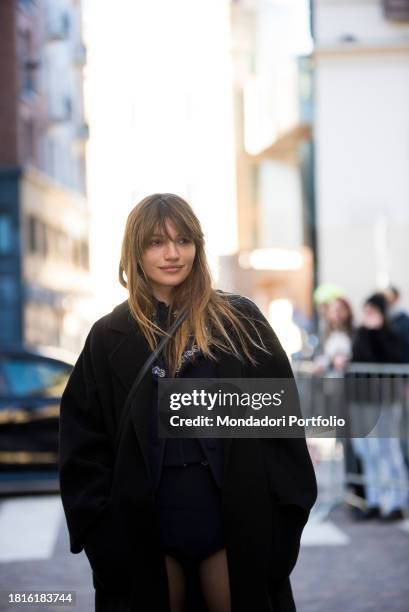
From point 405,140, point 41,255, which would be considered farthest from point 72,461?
point 41,255

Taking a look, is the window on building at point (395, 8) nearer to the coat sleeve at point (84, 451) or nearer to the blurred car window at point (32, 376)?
the blurred car window at point (32, 376)

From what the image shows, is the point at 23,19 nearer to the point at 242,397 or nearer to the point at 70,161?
the point at 70,161

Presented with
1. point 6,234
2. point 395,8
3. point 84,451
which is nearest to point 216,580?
point 84,451

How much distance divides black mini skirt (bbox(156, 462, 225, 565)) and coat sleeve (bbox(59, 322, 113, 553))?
151mm

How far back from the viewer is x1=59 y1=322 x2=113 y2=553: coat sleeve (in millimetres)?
2635

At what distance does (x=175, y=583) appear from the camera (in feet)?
8.74

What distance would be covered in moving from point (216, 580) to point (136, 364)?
54cm

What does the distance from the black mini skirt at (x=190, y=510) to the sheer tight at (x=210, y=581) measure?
36 mm

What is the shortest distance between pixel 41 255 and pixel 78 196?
12.3ft

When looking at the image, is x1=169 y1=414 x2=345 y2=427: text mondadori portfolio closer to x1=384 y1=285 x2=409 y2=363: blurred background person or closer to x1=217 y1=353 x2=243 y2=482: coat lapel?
x1=217 y1=353 x2=243 y2=482: coat lapel

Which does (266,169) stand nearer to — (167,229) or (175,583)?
(167,229)

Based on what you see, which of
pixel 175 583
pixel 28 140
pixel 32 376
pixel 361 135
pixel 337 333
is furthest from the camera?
pixel 28 140

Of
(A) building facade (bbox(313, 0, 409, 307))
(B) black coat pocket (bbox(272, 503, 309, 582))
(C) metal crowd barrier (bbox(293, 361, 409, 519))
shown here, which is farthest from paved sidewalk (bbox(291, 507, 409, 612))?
Result: (A) building facade (bbox(313, 0, 409, 307))

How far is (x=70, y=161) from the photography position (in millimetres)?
27391
